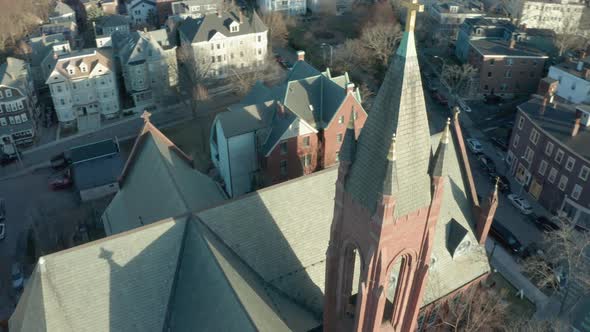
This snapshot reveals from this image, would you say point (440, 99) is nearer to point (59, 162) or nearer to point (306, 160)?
point (306, 160)

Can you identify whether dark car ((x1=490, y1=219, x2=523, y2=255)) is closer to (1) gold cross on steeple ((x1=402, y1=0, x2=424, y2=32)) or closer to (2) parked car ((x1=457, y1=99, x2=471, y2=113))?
(2) parked car ((x1=457, y1=99, x2=471, y2=113))

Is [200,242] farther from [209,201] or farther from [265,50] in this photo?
[265,50]

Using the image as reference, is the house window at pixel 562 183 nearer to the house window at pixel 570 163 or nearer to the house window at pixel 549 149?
the house window at pixel 570 163

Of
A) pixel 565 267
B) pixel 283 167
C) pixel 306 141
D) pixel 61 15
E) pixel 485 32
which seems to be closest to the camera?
pixel 565 267

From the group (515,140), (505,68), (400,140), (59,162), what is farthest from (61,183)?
(505,68)

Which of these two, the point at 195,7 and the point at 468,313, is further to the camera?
the point at 195,7

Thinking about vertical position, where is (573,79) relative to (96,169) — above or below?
above

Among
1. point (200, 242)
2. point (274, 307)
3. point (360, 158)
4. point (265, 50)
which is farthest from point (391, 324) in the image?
point (265, 50)

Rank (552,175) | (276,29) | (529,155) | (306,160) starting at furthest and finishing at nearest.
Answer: (276,29), (529,155), (306,160), (552,175)
